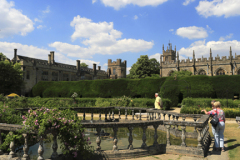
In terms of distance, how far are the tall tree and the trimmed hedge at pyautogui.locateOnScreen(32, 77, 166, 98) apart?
→ 20.9 ft

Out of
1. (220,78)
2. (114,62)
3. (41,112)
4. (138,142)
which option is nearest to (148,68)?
(114,62)

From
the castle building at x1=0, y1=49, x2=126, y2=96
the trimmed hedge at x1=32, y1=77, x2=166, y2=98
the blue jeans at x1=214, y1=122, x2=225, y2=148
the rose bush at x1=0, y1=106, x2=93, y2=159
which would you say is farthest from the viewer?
the castle building at x1=0, y1=49, x2=126, y2=96

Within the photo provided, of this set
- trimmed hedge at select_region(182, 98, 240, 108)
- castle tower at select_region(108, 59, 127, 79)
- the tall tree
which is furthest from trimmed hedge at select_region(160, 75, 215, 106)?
castle tower at select_region(108, 59, 127, 79)

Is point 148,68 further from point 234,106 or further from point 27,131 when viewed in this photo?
point 27,131

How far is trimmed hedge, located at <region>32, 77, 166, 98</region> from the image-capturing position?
27828mm

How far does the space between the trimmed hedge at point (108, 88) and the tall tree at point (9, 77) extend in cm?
636

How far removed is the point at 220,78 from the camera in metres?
25.0

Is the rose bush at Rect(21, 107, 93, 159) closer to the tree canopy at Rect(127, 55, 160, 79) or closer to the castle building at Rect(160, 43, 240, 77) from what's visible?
the tree canopy at Rect(127, 55, 160, 79)

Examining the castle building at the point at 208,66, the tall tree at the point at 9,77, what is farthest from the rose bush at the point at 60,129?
the castle building at the point at 208,66

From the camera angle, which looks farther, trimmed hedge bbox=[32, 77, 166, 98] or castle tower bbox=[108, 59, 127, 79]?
castle tower bbox=[108, 59, 127, 79]

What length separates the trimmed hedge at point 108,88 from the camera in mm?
27828

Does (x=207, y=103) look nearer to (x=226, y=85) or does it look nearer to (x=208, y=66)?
(x=226, y=85)

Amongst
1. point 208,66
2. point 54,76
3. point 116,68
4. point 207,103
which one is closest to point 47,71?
point 54,76

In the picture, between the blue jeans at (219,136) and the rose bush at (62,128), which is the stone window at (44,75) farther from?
the blue jeans at (219,136)
